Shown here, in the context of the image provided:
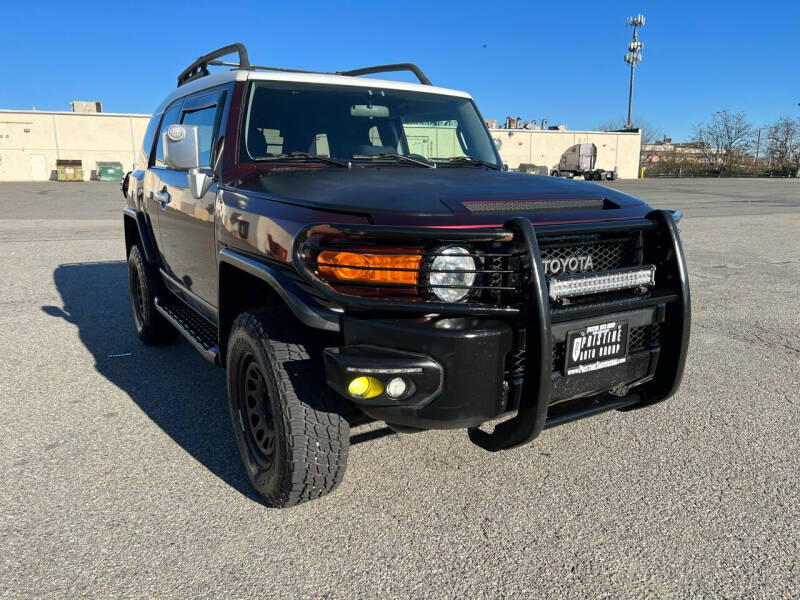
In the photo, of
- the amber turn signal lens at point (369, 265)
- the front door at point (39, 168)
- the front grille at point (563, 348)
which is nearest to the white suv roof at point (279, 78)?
the amber turn signal lens at point (369, 265)

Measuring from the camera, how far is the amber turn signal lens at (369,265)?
225 centimetres

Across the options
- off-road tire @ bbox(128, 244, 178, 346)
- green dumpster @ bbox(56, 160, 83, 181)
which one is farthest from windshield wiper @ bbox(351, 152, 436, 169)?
green dumpster @ bbox(56, 160, 83, 181)

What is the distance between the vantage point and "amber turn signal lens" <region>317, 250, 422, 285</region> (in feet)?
7.38

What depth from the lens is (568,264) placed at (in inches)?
98.7

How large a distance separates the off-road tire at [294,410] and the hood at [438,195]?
22.0 inches

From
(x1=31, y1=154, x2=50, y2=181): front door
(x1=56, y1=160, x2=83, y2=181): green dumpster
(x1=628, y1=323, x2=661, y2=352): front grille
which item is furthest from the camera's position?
(x1=31, y1=154, x2=50, y2=181): front door

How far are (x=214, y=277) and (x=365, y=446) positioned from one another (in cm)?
124

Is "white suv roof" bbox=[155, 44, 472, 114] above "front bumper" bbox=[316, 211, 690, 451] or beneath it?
above

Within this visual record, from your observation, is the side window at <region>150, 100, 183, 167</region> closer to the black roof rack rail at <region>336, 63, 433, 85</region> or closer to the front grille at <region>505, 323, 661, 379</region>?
the black roof rack rail at <region>336, 63, 433, 85</region>

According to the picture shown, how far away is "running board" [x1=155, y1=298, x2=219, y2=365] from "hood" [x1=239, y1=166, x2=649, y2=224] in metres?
0.92

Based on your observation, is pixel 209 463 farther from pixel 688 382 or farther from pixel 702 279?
pixel 702 279

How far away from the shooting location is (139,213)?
5.10 m

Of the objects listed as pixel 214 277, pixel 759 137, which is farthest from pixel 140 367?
pixel 759 137

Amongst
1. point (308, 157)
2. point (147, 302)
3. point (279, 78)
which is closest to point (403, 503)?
point (308, 157)
